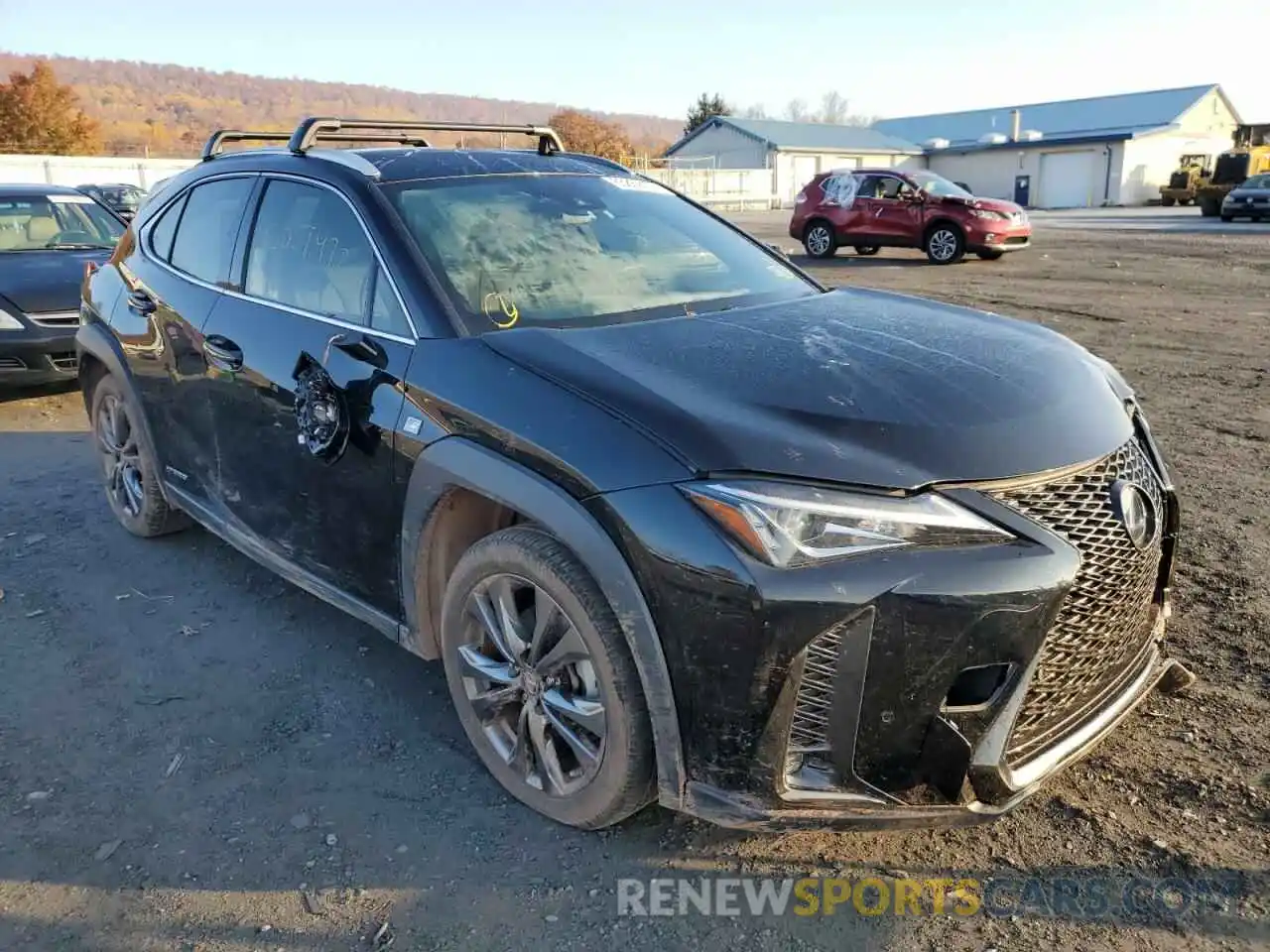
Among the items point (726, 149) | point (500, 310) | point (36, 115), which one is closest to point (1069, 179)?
point (726, 149)

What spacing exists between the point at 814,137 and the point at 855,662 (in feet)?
204

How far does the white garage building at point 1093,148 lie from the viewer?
50.5 m

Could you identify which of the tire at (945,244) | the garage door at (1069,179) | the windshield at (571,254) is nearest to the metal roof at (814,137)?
the garage door at (1069,179)

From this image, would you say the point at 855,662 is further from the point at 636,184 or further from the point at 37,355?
the point at 37,355

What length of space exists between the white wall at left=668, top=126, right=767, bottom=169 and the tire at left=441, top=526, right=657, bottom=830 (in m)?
55.8

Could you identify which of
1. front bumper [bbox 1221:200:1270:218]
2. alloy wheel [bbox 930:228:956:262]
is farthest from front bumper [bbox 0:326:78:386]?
front bumper [bbox 1221:200:1270:218]

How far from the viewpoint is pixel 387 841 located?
270cm

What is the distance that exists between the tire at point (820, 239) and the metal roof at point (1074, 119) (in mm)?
37495

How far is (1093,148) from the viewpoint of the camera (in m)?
50.8

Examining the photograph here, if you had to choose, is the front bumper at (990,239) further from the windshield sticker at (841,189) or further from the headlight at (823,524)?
the headlight at (823,524)

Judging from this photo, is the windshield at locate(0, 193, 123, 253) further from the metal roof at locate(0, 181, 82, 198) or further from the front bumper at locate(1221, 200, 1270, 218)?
the front bumper at locate(1221, 200, 1270, 218)

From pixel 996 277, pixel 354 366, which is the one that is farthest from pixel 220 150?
pixel 996 277

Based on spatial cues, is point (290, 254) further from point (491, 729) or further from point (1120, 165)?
point (1120, 165)

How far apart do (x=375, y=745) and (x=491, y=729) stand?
0.50 meters
